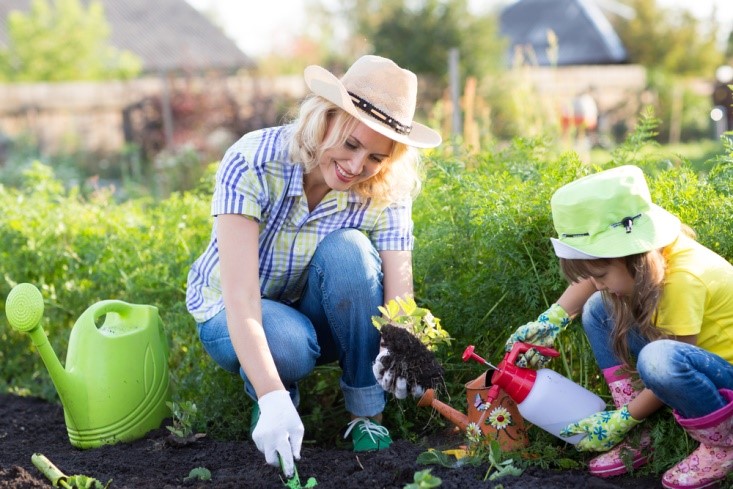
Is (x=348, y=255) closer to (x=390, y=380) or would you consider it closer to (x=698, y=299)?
(x=390, y=380)

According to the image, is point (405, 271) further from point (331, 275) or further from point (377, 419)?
point (377, 419)

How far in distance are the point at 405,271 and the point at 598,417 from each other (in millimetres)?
737

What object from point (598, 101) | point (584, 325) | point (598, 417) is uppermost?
point (584, 325)

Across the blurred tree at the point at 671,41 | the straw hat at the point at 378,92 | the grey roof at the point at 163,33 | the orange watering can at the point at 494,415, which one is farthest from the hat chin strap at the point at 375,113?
the grey roof at the point at 163,33

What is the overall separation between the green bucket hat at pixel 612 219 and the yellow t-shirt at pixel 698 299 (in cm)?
7

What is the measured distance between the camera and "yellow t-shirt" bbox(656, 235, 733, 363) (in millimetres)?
1979

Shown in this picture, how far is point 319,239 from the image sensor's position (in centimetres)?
260

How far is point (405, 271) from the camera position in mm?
2594

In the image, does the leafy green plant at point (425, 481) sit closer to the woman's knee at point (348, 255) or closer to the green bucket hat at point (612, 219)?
the green bucket hat at point (612, 219)

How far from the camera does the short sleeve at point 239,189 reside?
2393 millimetres

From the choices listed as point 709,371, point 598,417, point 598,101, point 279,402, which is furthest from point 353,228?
point 598,101

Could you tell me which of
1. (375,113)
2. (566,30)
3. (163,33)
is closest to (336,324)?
(375,113)

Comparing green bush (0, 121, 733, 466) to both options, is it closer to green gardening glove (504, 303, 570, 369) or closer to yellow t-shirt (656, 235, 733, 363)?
green gardening glove (504, 303, 570, 369)

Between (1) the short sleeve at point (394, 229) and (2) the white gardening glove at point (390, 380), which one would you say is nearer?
(2) the white gardening glove at point (390, 380)
